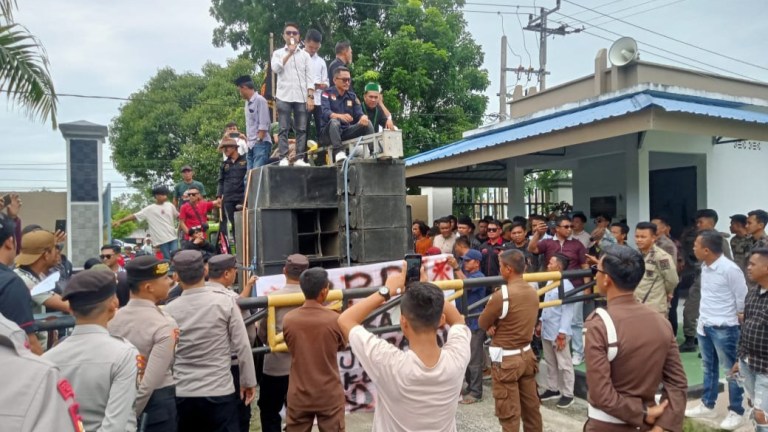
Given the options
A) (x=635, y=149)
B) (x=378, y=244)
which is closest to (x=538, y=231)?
(x=378, y=244)

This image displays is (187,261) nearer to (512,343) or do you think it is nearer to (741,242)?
(512,343)

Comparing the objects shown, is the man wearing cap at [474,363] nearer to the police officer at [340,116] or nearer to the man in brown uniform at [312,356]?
the police officer at [340,116]

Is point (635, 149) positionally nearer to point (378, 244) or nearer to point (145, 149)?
point (378, 244)

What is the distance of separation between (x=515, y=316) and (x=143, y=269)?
267 centimetres

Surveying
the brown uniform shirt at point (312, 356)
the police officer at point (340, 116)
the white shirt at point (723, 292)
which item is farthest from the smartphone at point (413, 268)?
the police officer at point (340, 116)

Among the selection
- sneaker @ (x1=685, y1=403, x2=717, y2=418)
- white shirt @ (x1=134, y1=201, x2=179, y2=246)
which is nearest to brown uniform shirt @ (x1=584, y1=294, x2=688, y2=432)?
sneaker @ (x1=685, y1=403, x2=717, y2=418)

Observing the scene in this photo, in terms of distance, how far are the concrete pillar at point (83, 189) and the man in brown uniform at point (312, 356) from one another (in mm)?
6556

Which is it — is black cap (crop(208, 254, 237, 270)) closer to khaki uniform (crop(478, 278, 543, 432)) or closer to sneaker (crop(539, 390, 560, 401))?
khaki uniform (crop(478, 278, 543, 432))

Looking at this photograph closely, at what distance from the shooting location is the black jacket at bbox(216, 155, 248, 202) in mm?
7871

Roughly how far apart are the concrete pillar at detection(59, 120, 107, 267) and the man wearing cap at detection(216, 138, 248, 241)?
2513 millimetres

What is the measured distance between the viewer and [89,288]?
2465 mm

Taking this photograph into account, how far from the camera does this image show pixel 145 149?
1024 inches

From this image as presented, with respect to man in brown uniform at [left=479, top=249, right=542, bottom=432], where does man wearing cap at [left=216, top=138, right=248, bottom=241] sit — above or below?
above

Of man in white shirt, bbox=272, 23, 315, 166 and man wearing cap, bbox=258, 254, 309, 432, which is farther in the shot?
man in white shirt, bbox=272, 23, 315, 166
